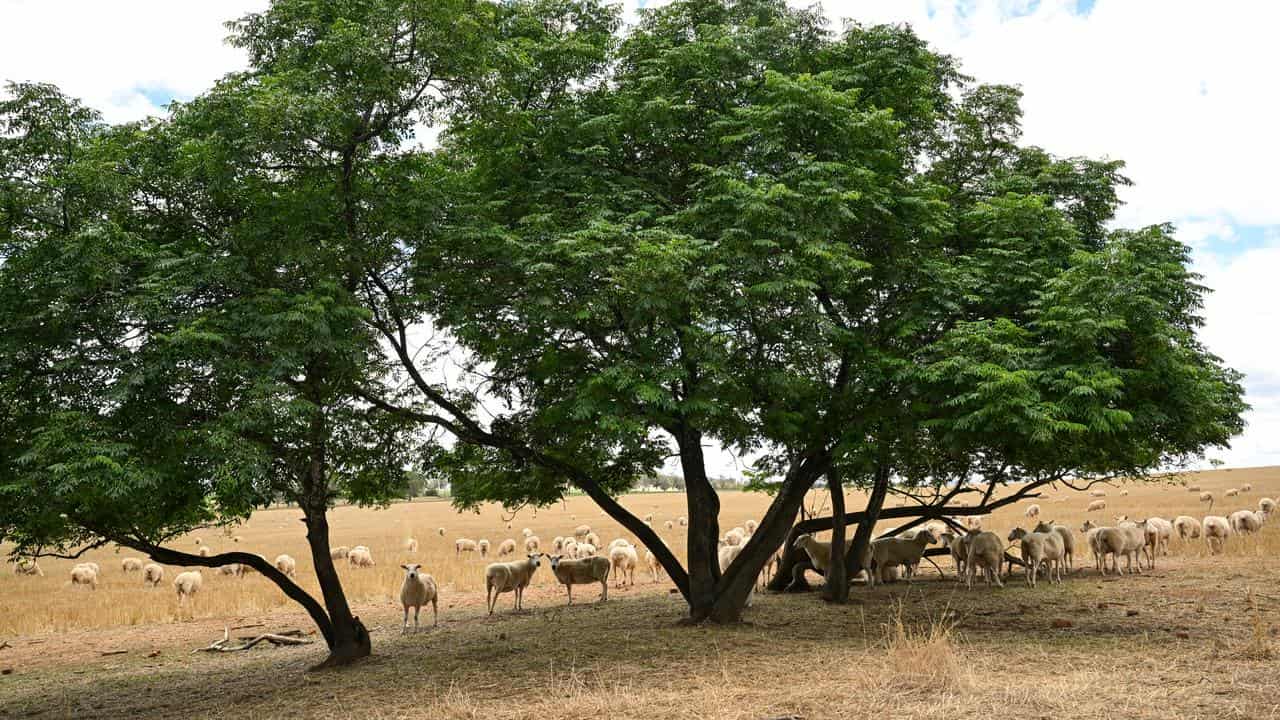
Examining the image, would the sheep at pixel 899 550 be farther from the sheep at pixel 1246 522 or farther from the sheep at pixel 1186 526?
the sheep at pixel 1246 522

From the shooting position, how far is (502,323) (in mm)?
12812

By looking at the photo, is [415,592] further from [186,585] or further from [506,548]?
[506,548]

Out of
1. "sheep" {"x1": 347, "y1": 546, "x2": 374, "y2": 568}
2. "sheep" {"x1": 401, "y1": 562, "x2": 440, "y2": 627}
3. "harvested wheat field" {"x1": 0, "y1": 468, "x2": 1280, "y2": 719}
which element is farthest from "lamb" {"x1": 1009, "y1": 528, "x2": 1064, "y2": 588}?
"sheep" {"x1": 347, "y1": 546, "x2": 374, "y2": 568}

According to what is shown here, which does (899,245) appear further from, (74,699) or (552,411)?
(74,699)

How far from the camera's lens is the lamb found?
795 inches

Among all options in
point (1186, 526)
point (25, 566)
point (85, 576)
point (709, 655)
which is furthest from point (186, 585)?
point (1186, 526)

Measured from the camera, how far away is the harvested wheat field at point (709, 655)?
9.01 m

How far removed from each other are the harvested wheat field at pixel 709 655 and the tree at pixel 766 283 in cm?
259

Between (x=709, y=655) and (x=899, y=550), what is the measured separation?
436 inches

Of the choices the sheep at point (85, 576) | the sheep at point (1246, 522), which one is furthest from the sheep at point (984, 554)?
the sheep at point (85, 576)

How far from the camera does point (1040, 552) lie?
20.2 metres

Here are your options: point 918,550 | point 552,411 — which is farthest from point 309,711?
point 918,550

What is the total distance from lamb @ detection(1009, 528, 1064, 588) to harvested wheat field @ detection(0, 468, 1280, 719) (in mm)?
485

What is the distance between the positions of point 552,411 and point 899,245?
609cm
